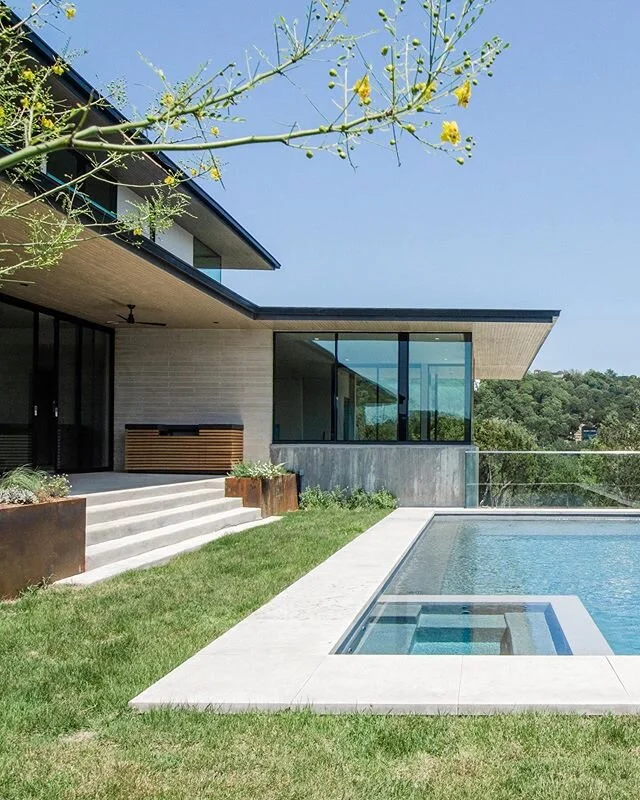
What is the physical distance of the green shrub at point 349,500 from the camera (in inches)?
557

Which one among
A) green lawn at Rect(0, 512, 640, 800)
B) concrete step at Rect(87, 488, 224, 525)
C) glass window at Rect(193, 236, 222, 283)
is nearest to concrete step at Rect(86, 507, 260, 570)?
concrete step at Rect(87, 488, 224, 525)

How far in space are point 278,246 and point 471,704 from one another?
29.1 m

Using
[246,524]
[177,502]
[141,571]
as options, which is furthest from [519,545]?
[141,571]

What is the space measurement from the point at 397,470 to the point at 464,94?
13.1m

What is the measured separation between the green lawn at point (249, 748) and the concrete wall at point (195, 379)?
10.5m

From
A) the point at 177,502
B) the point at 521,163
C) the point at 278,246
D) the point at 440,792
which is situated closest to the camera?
the point at 440,792

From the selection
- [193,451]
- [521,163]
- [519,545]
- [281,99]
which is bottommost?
[519,545]

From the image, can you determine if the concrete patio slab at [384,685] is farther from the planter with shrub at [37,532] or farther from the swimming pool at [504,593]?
the planter with shrub at [37,532]

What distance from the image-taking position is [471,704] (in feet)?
11.5

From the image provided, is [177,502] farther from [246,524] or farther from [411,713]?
[411,713]

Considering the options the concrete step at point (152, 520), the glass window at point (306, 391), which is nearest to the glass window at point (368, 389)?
the glass window at point (306, 391)

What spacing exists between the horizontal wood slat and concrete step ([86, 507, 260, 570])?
278 centimetres

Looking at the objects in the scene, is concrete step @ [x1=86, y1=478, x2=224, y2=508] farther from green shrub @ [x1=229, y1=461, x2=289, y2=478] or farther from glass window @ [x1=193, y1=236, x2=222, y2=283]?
glass window @ [x1=193, y1=236, x2=222, y2=283]

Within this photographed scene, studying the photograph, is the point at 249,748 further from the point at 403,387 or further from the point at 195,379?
the point at 195,379
